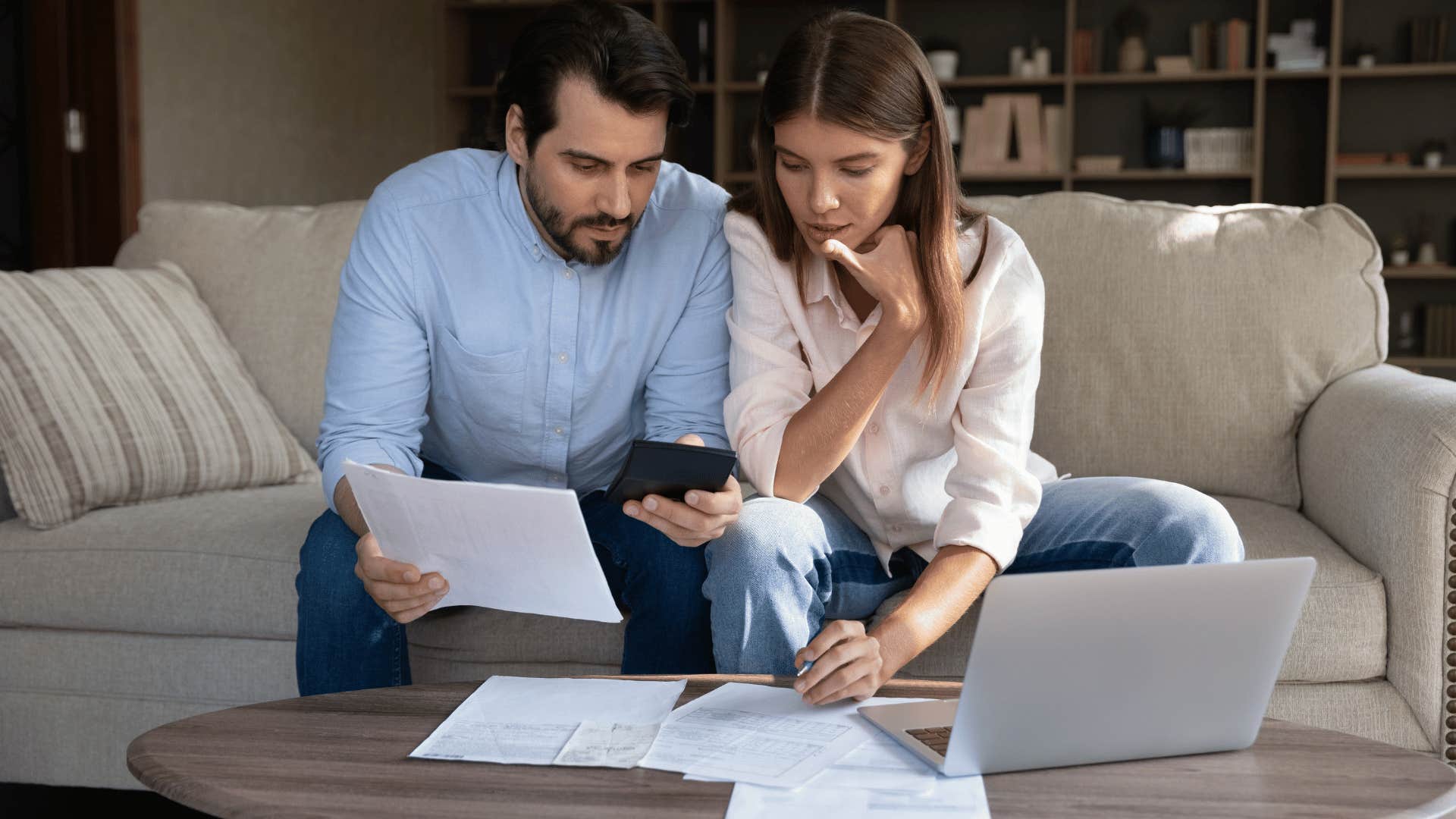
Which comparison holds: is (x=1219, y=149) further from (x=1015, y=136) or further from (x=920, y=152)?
(x=920, y=152)

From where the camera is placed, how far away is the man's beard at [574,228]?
62.9 inches

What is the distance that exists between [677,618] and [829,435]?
292mm

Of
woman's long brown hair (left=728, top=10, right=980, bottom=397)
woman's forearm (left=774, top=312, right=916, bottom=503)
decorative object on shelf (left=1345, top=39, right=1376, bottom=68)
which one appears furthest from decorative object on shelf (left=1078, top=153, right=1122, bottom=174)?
woman's forearm (left=774, top=312, right=916, bottom=503)

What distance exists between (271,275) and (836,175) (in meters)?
1.28

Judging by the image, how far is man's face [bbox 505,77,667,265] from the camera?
154 cm

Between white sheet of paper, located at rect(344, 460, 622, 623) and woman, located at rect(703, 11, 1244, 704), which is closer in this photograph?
white sheet of paper, located at rect(344, 460, 622, 623)

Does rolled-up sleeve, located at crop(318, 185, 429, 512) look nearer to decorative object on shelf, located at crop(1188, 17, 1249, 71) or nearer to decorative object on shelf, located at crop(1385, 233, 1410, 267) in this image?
decorative object on shelf, located at crop(1188, 17, 1249, 71)

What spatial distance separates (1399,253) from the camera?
189 inches

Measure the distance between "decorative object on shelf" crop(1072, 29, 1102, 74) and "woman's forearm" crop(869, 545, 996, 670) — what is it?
3924 mm

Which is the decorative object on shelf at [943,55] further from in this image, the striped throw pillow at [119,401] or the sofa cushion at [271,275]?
the striped throw pillow at [119,401]

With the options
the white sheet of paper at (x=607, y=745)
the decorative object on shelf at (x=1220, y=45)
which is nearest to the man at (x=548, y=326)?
the white sheet of paper at (x=607, y=745)

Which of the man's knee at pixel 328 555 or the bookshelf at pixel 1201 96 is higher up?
the bookshelf at pixel 1201 96

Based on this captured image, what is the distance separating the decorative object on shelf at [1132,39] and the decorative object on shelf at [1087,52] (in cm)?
9

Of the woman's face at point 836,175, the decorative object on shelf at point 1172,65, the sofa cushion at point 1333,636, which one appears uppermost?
the decorative object on shelf at point 1172,65
